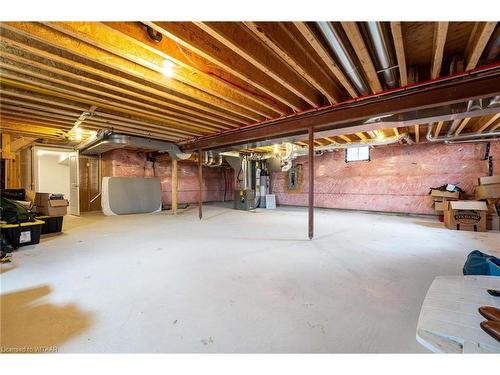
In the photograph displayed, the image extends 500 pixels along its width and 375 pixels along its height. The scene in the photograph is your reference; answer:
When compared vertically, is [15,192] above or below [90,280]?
above

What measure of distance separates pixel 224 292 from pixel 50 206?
3766mm

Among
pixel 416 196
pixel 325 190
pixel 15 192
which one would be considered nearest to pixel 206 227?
pixel 15 192

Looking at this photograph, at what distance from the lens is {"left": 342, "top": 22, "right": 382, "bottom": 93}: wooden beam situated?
1.54m

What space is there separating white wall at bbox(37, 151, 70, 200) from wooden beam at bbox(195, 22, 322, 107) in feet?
27.2

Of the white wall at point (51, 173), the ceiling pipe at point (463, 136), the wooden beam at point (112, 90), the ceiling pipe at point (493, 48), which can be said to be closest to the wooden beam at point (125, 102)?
the wooden beam at point (112, 90)

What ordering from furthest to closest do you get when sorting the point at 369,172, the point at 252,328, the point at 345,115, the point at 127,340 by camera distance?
the point at 369,172, the point at 345,115, the point at 252,328, the point at 127,340

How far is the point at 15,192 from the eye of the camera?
3730 millimetres

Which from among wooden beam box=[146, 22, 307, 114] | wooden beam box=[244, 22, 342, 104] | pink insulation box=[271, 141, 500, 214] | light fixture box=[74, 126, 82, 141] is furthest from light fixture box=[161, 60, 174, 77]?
pink insulation box=[271, 141, 500, 214]

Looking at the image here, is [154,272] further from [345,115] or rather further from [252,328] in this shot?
[345,115]

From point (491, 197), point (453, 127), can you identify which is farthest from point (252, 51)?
point (491, 197)

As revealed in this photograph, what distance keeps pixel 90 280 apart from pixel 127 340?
1.05m

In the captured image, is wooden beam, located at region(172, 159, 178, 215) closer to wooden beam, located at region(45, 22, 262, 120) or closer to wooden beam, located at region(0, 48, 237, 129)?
wooden beam, located at region(0, 48, 237, 129)

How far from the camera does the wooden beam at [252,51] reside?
63.0 inches
